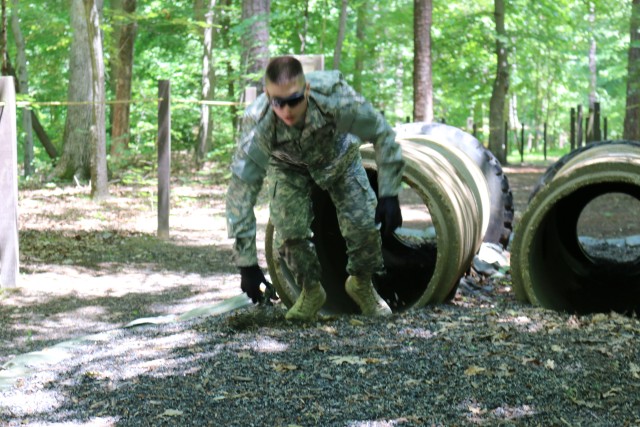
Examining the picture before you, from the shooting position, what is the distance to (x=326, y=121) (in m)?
5.24

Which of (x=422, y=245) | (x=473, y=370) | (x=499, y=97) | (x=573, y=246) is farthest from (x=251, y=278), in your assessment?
(x=499, y=97)

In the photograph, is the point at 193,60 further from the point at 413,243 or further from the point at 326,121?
the point at 326,121

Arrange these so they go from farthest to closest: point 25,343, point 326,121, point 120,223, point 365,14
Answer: point 365,14
point 120,223
point 25,343
point 326,121

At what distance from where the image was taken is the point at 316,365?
4477 mm

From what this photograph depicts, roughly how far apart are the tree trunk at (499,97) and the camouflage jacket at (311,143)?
60.2ft

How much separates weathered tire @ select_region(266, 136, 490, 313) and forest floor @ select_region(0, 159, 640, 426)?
27 cm

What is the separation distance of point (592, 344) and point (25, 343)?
3750mm

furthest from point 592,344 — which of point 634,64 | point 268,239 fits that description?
point 634,64

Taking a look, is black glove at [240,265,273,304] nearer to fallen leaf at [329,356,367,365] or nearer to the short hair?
fallen leaf at [329,356,367,365]

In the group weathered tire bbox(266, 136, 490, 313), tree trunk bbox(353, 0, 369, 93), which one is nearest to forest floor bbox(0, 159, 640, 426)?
weathered tire bbox(266, 136, 490, 313)

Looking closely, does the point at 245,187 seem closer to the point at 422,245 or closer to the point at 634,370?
the point at 634,370

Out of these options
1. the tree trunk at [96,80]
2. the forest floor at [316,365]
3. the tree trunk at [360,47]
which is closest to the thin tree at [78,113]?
the tree trunk at [96,80]

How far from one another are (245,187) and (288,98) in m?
0.67

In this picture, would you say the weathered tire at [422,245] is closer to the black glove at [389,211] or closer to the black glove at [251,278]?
the black glove at [251,278]
